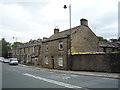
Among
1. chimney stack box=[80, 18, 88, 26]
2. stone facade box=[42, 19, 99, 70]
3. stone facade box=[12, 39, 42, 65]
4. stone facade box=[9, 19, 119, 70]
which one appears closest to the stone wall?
stone facade box=[9, 19, 119, 70]

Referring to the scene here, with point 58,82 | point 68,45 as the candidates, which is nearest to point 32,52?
point 68,45

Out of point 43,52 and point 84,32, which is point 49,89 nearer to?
point 84,32

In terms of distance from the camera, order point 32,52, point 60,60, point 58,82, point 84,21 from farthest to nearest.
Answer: point 32,52
point 84,21
point 60,60
point 58,82

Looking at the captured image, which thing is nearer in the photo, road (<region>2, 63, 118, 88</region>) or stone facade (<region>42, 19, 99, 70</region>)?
road (<region>2, 63, 118, 88</region>)

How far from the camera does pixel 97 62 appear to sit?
1861 cm

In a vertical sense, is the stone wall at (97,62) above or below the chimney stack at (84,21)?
below

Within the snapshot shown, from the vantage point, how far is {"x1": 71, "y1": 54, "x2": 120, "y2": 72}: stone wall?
16.9 metres

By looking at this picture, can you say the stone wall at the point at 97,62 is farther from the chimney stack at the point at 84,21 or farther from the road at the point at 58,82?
the chimney stack at the point at 84,21

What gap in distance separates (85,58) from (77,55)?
5.41 ft

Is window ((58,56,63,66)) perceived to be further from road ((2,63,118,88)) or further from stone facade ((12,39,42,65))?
stone facade ((12,39,42,65))

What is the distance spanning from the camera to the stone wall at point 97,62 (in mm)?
16922

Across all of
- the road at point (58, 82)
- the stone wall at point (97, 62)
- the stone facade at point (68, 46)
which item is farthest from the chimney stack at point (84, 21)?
the road at point (58, 82)

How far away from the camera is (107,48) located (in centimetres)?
3148

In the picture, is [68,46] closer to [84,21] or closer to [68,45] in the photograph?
[68,45]
